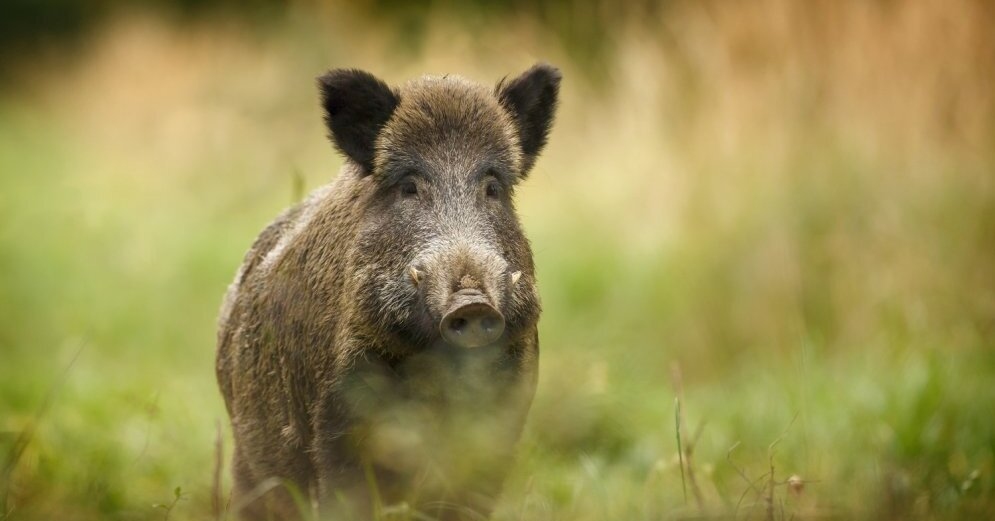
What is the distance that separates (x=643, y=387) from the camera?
6.74 m

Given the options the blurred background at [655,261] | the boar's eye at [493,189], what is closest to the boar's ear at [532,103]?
the boar's eye at [493,189]

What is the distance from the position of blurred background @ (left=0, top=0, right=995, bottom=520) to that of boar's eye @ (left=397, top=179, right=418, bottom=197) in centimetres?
86

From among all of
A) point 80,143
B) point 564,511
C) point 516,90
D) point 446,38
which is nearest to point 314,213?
point 516,90

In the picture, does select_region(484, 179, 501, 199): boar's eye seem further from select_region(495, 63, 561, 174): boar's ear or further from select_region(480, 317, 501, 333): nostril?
select_region(480, 317, 501, 333): nostril

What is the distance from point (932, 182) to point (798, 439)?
2.58 metres

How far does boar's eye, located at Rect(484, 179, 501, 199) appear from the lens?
158 inches

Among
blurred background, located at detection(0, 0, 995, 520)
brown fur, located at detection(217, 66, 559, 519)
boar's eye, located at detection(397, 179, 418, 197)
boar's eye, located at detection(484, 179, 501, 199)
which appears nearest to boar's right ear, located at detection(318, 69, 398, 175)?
brown fur, located at detection(217, 66, 559, 519)

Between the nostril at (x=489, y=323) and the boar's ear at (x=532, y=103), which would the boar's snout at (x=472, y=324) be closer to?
the nostril at (x=489, y=323)

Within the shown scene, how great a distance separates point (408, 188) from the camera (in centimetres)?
399

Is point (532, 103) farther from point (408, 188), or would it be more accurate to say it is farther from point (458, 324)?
point (458, 324)

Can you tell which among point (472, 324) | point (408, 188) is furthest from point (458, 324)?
point (408, 188)

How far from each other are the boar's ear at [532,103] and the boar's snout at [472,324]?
1.13 metres

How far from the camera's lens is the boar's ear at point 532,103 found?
171 inches

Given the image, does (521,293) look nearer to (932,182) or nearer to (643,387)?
(643,387)
